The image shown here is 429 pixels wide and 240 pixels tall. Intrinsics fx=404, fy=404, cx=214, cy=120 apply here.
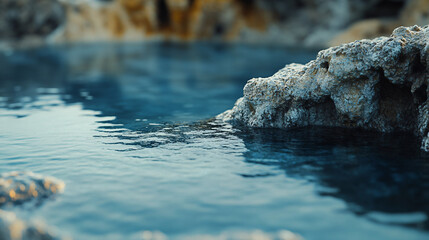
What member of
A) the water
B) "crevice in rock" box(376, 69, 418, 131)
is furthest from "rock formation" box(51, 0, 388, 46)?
"crevice in rock" box(376, 69, 418, 131)

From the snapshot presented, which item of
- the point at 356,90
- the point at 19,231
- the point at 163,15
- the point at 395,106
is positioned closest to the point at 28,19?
the point at 163,15

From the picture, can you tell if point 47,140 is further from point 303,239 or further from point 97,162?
point 303,239

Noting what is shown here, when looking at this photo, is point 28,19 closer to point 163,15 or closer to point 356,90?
point 163,15

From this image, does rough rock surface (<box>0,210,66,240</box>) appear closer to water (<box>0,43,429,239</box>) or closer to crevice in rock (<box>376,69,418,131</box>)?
water (<box>0,43,429,239</box>)

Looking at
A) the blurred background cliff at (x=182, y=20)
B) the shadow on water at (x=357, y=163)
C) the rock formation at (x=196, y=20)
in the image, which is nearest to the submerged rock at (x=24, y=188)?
the shadow on water at (x=357, y=163)

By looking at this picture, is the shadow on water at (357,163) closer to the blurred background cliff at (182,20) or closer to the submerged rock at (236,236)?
the submerged rock at (236,236)

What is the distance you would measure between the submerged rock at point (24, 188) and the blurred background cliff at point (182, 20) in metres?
37.5

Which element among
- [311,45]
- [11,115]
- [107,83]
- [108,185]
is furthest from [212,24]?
[108,185]

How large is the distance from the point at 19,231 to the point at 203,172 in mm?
3665

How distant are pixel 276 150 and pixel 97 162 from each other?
3991mm

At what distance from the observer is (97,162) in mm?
8766

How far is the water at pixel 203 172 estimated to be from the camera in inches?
234

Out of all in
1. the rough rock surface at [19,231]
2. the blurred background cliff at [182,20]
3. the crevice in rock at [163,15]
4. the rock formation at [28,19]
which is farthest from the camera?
the crevice in rock at [163,15]

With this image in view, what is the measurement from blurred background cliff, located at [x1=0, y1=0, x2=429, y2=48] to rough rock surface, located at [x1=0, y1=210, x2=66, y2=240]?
38.9 metres
